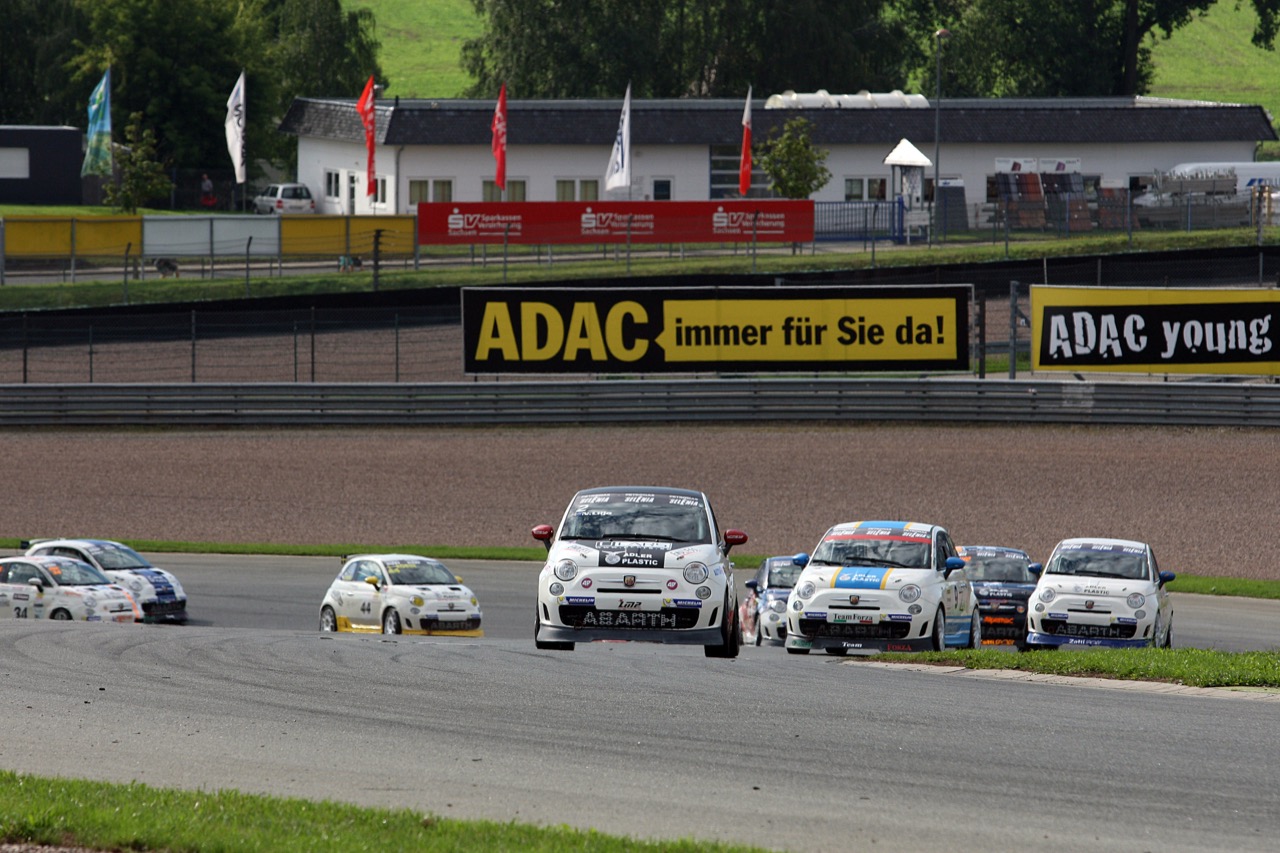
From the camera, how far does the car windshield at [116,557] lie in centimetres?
2333

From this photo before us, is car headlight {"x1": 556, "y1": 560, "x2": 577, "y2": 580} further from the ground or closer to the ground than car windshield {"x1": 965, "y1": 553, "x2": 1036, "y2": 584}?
further from the ground

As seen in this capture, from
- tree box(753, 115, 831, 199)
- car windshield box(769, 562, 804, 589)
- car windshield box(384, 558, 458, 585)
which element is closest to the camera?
car windshield box(769, 562, 804, 589)

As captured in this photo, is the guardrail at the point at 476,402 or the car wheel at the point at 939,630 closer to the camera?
the car wheel at the point at 939,630

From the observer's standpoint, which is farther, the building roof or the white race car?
the building roof

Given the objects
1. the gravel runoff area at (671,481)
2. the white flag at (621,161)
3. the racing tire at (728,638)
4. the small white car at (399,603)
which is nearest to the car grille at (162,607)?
Answer: the small white car at (399,603)

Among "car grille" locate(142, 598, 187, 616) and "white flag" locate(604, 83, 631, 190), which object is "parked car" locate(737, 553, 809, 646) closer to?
"car grille" locate(142, 598, 187, 616)

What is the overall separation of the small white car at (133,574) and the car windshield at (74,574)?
0.21m

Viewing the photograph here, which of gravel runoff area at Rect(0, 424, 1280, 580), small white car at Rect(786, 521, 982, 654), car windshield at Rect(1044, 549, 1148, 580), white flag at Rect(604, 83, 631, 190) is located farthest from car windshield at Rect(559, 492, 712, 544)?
white flag at Rect(604, 83, 631, 190)

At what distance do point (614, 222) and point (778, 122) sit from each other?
16430 millimetres

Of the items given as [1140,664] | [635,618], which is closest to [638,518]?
[635,618]

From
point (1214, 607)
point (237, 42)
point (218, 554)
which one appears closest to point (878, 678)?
point (1214, 607)

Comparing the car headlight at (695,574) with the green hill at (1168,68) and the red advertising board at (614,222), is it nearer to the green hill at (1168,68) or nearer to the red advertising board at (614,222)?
the red advertising board at (614,222)

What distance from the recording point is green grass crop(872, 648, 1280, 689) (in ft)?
44.3

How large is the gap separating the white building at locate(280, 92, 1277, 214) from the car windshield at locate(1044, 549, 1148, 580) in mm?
43131
